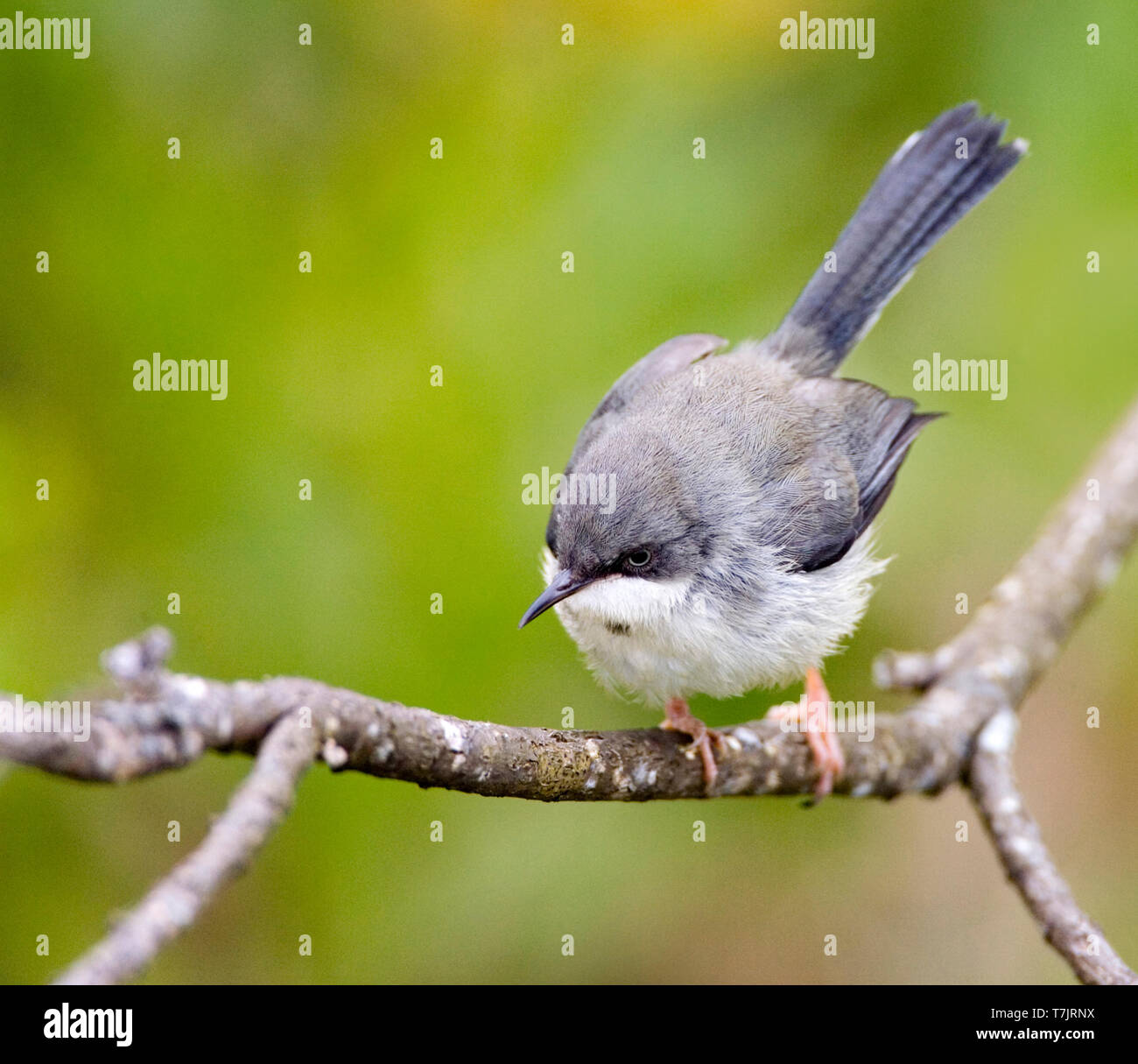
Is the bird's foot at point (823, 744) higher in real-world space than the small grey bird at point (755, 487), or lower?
lower

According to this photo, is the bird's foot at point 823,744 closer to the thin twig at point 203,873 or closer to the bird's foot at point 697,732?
the bird's foot at point 697,732

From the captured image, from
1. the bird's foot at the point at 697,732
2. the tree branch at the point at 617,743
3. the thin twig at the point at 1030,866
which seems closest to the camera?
the tree branch at the point at 617,743

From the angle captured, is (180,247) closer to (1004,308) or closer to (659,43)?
(659,43)

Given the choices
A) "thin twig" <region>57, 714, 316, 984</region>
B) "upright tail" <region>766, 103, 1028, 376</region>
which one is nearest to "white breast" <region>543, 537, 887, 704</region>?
"upright tail" <region>766, 103, 1028, 376</region>

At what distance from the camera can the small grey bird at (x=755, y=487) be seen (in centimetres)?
377

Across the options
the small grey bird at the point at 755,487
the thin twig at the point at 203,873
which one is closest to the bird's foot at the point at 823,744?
the small grey bird at the point at 755,487

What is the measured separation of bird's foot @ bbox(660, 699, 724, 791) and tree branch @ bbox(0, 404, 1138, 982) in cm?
5

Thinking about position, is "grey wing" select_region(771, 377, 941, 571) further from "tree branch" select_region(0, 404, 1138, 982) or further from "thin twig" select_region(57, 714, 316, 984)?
"thin twig" select_region(57, 714, 316, 984)

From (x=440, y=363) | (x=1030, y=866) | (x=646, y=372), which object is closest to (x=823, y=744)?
(x=1030, y=866)

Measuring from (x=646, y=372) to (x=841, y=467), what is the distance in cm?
87

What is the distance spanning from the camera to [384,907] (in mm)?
4199

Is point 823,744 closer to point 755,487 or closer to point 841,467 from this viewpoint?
point 755,487

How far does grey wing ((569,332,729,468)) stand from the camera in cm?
436

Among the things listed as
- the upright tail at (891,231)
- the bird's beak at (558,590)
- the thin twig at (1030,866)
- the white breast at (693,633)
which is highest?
the upright tail at (891,231)
